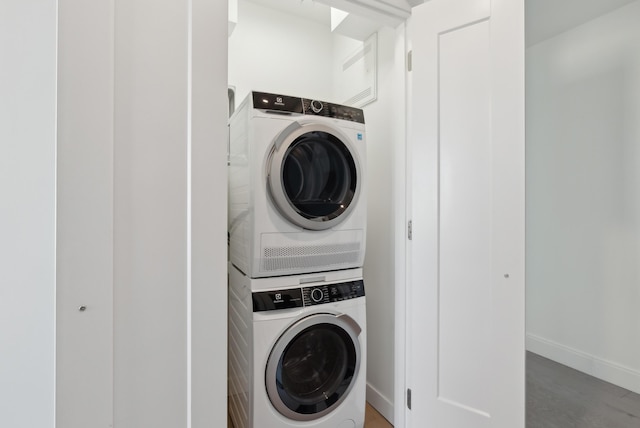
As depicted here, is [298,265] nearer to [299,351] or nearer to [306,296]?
[306,296]

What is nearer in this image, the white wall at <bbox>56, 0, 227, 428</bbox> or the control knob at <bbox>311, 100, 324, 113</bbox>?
the white wall at <bbox>56, 0, 227, 428</bbox>

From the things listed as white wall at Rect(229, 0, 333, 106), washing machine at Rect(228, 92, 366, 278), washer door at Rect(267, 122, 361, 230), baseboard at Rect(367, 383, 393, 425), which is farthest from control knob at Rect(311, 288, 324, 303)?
white wall at Rect(229, 0, 333, 106)

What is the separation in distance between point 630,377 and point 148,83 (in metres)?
3.18

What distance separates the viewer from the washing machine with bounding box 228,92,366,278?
1.40 meters

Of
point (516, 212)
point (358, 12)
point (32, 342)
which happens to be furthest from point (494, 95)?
point (32, 342)

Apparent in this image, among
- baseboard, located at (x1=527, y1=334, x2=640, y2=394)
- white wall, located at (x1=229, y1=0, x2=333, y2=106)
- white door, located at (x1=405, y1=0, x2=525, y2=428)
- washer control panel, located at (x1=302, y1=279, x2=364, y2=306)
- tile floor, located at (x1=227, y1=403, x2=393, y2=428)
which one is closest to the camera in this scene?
white door, located at (x1=405, y1=0, x2=525, y2=428)

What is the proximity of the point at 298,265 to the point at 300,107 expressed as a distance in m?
0.79

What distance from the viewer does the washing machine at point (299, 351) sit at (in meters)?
1.36

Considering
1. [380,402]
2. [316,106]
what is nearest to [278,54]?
[316,106]

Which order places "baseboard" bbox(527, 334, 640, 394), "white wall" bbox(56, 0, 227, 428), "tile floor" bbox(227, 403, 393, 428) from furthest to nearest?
"baseboard" bbox(527, 334, 640, 394) < "tile floor" bbox(227, 403, 393, 428) < "white wall" bbox(56, 0, 227, 428)

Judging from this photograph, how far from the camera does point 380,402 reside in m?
1.85

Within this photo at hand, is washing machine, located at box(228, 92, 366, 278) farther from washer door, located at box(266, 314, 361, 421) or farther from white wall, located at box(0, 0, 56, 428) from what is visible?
white wall, located at box(0, 0, 56, 428)

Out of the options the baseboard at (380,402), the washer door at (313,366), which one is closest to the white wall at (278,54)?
the washer door at (313,366)

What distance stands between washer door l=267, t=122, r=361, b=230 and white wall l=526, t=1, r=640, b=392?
196cm
